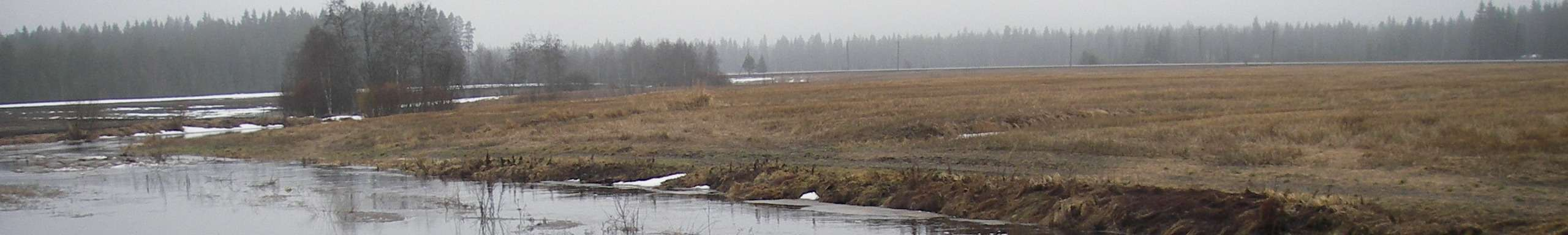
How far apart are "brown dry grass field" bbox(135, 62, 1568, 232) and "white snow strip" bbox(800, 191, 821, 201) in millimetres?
799

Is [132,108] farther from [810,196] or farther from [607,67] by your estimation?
[810,196]

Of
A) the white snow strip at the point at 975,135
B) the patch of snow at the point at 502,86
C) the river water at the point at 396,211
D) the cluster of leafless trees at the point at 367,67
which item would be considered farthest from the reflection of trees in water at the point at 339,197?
the patch of snow at the point at 502,86

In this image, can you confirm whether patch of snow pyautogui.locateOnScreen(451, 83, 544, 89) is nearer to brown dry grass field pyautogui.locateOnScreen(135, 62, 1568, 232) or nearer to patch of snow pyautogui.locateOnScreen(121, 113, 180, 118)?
patch of snow pyautogui.locateOnScreen(121, 113, 180, 118)

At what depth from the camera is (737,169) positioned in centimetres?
2303

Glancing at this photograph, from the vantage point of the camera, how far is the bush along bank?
1326 centimetres

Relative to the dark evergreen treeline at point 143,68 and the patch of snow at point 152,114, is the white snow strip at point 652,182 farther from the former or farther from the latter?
the dark evergreen treeline at point 143,68

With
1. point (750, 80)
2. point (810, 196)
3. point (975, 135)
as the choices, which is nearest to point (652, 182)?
point (810, 196)

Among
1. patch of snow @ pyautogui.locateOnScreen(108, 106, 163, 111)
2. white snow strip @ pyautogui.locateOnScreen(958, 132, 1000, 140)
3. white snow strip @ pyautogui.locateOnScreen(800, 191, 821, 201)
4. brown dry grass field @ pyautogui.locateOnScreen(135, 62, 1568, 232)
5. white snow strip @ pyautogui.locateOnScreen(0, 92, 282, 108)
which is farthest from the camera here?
white snow strip @ pyautogui.locateOnScreen(0, 92, 282, 108)

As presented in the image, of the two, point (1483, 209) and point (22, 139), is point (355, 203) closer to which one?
point (1483, 209)

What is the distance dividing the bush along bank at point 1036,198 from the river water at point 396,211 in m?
0.69

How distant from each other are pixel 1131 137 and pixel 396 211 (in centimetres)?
1487

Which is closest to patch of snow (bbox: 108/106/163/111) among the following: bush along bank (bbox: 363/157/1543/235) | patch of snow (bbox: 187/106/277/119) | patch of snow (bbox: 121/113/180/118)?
patch of snow (bbox: 187/106/277/119)

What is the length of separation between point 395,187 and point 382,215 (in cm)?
556

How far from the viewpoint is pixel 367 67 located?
241ft
